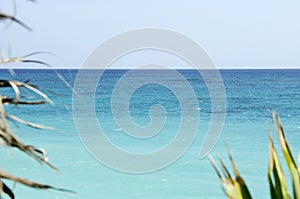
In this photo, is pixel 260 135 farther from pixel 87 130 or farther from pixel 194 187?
pixel 194 187

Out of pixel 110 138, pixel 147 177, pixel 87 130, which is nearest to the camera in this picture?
pixel 147 177

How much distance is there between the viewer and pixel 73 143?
15.2m

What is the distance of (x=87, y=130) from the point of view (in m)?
18.9

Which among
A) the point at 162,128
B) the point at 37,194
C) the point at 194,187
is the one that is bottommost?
the point at 37,194

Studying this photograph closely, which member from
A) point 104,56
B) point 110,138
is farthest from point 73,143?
point 104,56

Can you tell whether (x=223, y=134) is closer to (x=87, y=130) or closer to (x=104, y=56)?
(x=87, y=130)

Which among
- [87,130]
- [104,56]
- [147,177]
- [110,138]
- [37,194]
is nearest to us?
[104,56]

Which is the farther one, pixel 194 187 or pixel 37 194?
pixel 194 187

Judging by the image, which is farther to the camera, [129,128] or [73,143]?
[129,128]

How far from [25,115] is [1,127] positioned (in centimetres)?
2469

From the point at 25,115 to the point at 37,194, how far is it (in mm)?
16549

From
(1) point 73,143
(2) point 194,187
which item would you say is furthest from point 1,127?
(1) point 73,143

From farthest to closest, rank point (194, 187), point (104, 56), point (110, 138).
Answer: point (110, 138) → point (194, 187) → point (104, 56)

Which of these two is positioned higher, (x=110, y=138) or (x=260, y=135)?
(x=260, y=135)
